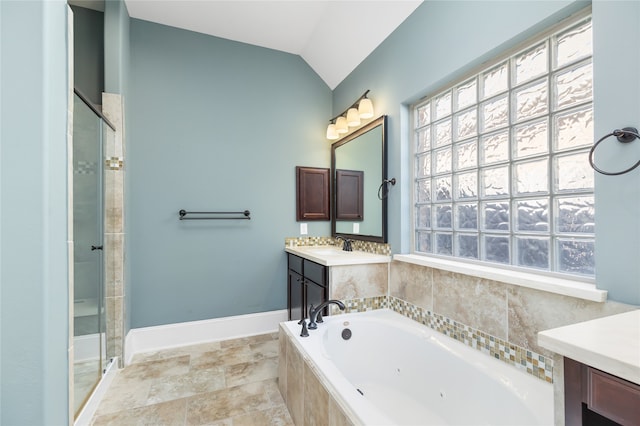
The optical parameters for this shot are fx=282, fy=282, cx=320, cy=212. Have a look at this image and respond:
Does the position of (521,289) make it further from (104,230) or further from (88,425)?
(104,230)

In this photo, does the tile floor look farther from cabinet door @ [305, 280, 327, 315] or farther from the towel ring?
the towel ring

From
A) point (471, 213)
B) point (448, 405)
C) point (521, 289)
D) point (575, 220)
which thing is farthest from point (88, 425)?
point (575, 220)

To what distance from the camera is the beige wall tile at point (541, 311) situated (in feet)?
3.44

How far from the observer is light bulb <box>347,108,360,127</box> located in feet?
8.52

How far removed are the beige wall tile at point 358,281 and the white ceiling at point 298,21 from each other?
1.89 m

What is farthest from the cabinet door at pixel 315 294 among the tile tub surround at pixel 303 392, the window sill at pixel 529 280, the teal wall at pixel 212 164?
the window sill at pixel 529 280

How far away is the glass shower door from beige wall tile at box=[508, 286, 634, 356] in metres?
2.21

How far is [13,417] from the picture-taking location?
2.86ft

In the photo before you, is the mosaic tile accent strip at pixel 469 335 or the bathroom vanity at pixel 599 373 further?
the mosaic tile accent strip at pixel 469 335

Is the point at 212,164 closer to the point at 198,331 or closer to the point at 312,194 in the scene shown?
the point at 312,194

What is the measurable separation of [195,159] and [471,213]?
2.40m

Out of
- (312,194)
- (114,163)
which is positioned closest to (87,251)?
(114,163)

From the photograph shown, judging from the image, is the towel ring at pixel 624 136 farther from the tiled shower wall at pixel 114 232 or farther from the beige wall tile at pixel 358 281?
the tiled shower wall at pixel 114 232

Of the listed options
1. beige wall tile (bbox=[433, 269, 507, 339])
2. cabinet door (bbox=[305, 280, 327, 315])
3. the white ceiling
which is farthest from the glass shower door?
beige wall tile (bbox=[433, 269, 507, 339])
